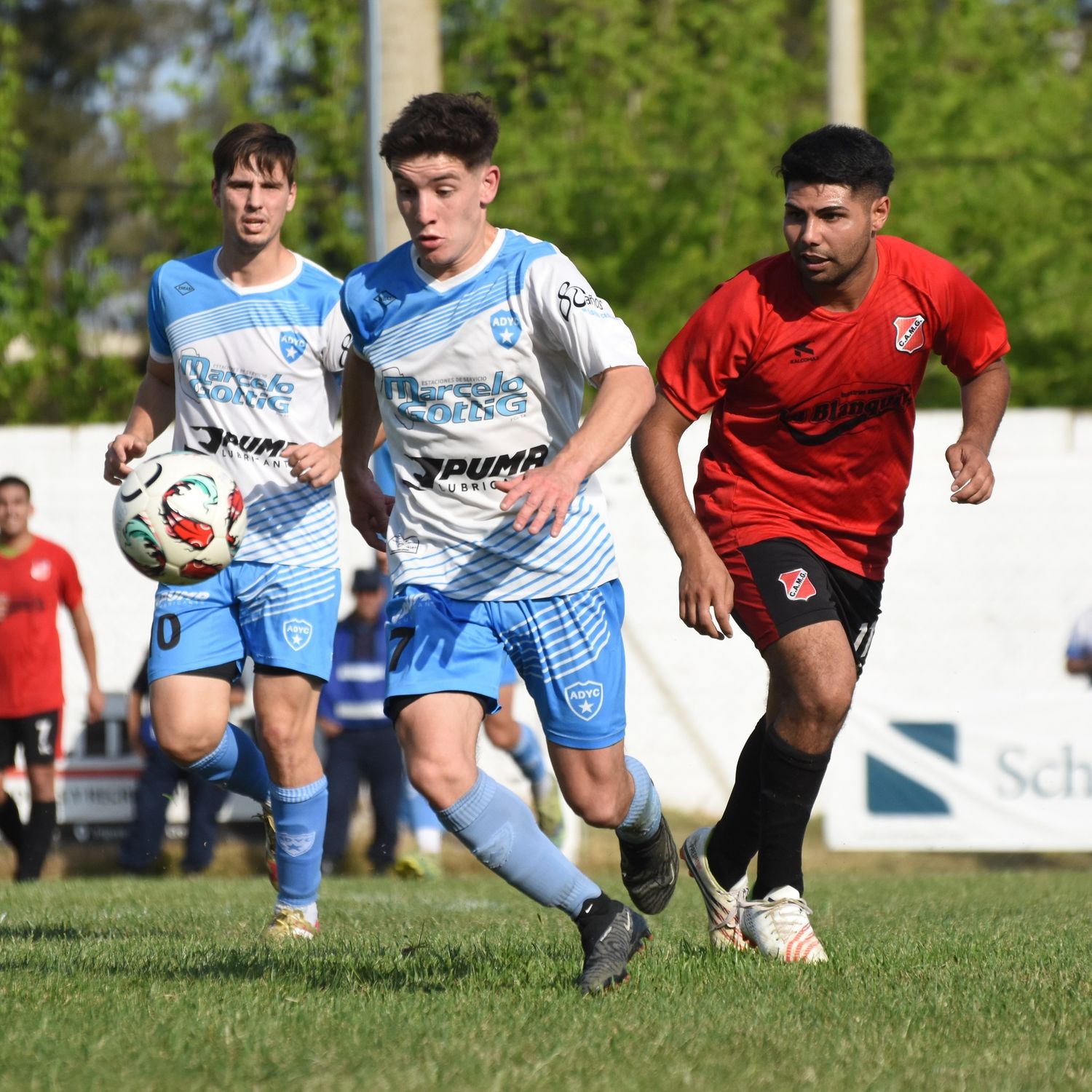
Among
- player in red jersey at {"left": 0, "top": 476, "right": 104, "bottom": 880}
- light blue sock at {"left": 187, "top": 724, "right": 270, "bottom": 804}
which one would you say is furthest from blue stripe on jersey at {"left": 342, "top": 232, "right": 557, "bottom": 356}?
player in red jersey at {"left": 0, "top": 476, "right": 104, "bottom": 880}

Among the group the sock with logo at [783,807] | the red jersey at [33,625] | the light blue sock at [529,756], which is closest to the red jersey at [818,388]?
the sock with logo at [783,807]

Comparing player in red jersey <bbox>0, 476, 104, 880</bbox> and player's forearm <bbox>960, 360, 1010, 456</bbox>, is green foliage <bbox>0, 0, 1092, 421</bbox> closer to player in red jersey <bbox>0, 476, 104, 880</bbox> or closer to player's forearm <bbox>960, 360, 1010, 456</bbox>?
player in red jersey <bbox>0, 476, 104, 880</bbox>

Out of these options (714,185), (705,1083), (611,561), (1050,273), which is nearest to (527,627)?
(611,561)

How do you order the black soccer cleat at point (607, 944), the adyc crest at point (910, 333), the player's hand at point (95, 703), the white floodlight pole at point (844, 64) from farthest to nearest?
the white floodlight pole at point (844, 64)
the player's hand at point (95, 703)
the adyc crest at point (910, 333)
the black soccer cleat at point (607, 944)

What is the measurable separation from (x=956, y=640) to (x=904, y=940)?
682 centimetres

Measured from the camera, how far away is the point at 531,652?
16.4ft

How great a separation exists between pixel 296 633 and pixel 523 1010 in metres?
2.20

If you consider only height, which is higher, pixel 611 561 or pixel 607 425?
pixel 607 425

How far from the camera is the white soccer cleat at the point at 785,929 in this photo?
5.31 m

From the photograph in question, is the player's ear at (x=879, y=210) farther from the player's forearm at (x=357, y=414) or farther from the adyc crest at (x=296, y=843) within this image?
the adyc crest at (x=296, y=843)

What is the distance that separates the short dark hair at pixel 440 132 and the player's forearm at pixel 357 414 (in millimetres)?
684

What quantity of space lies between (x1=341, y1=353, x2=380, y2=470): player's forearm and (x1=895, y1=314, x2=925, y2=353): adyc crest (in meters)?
1.64

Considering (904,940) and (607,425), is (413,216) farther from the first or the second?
(904,940)

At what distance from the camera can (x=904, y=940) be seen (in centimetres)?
596
